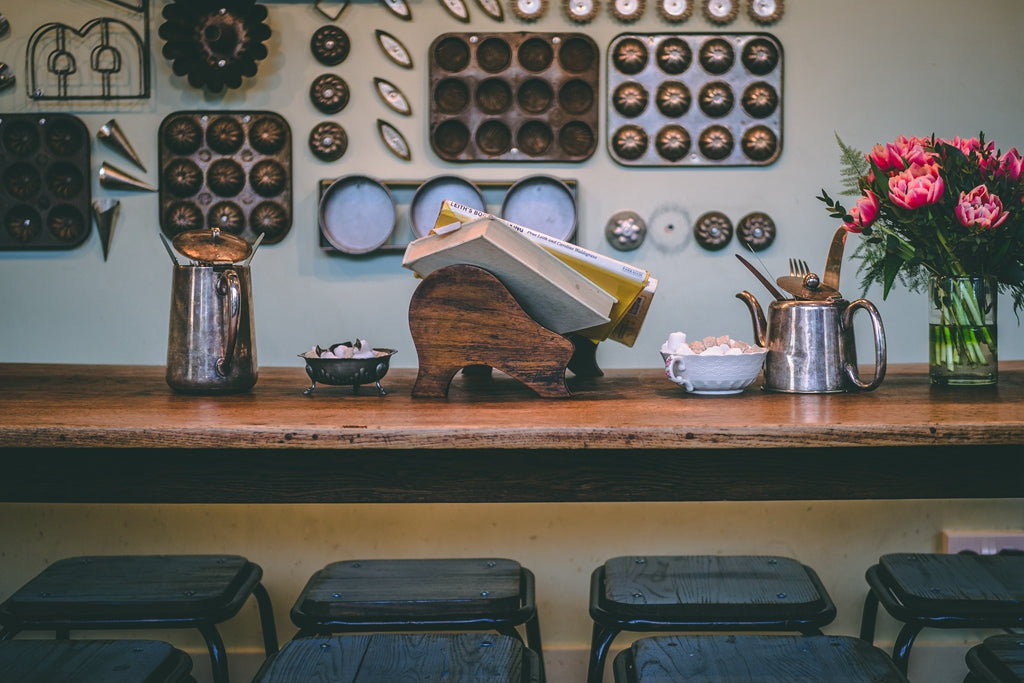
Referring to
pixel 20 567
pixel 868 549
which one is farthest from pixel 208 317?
pixel 868 549

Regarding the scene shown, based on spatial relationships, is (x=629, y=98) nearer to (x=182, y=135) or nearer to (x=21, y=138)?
(x=182, y=135)

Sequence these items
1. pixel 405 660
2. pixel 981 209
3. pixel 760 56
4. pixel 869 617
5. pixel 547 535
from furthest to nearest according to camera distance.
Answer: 1. pixel 760 56
2. pixel 547 535
3. pixel 869 617
4. pixel 981 209
5. pixel 405 660

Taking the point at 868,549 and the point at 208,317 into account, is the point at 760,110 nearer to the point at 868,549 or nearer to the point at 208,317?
the point at 868,549

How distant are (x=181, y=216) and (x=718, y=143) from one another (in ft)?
5.74

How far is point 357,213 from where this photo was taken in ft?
8.85

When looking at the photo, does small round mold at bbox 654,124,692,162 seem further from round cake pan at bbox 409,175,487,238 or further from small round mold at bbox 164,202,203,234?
small round mold at bbox 164,202,203,234

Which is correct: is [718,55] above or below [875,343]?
above

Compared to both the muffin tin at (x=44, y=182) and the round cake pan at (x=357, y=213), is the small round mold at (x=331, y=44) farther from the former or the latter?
the muffin tin at (x=44, y=182)

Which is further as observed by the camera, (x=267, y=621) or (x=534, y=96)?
(x=534, y=96)

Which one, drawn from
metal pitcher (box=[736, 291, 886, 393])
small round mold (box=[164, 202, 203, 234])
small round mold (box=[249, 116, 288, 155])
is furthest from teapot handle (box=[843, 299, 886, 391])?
small round mold (box=[164, 202, 203, 234])

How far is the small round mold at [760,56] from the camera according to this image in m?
2.65

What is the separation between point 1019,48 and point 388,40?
204 centimetres

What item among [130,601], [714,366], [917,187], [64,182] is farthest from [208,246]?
Answer: [64,182]

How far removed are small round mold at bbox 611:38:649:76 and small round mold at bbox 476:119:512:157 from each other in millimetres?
412
